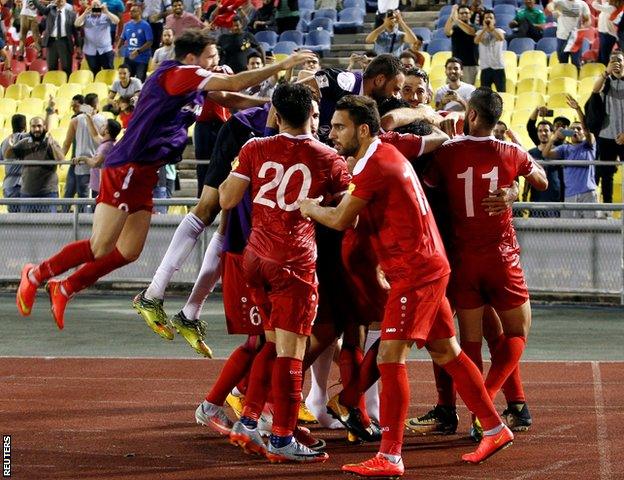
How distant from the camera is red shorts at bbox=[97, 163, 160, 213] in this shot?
9.41 m

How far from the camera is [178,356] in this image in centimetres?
1223

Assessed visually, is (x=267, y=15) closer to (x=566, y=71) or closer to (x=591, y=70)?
(x=566, y=71)

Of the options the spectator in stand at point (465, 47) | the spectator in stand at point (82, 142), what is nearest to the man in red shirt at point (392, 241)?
the spectator in stand at point (82, 142)

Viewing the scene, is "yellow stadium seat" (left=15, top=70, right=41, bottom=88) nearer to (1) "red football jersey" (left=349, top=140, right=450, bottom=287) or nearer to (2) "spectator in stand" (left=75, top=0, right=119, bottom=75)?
(2) "spectator in stand" (left=75, top=0, right=119, bottom=75)

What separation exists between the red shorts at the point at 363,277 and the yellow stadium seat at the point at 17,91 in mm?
15815

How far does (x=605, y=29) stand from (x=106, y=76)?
8.39m

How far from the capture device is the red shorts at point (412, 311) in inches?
287

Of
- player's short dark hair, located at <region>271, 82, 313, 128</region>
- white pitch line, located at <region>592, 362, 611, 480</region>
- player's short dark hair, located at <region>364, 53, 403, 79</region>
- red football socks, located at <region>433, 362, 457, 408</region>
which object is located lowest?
white pitch line, located at <region>592, 362, 611, 480</region>

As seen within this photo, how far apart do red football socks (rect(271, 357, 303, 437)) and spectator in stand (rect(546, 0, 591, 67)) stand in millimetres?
12924

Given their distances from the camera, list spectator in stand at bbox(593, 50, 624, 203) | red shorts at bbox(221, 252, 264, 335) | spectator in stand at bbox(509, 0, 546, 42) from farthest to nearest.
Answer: spectator in stand at bbox(509, 0, 546, 42) → spectator in stand at bbox(593, 50, 624, 203) → red shorts at bbox(221, 252, 264, 335)

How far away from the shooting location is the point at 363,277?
8398 mm

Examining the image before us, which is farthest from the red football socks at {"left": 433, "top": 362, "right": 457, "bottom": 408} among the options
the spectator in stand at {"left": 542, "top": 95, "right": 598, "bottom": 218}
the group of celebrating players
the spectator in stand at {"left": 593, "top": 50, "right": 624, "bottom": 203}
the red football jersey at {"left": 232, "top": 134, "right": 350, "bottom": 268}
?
the spectator in stand at {"left": 593, "top": 50, "right": 624, "bottom": 203}

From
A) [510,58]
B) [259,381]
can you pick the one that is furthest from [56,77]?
[259,381]

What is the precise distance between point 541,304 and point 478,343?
708 centimetres
